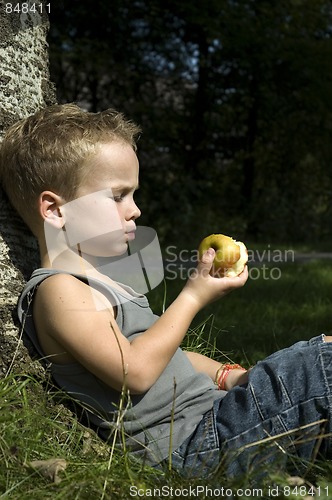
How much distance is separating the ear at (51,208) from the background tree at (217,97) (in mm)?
8718

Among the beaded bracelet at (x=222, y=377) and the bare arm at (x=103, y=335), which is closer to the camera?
the bare arm at (x=103, y=335)

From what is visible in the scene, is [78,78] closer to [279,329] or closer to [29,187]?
[279,329]

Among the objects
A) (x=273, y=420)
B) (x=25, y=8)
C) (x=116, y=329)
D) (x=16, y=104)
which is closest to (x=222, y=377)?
(x=273, y=420)

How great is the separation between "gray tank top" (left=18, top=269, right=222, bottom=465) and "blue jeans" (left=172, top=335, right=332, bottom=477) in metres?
0.06

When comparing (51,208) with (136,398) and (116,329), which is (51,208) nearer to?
(116,329)

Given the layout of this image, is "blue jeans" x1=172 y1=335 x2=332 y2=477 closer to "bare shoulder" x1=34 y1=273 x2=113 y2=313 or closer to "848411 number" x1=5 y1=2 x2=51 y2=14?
"bare shoulder" x1=34 y1=273 x2=113 y2=313

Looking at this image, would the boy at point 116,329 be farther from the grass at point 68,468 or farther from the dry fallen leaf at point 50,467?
the dry fallen leaf at point 50,467

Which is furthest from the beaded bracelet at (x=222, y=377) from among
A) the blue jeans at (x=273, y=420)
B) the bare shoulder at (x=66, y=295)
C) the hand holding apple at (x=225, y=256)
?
the bare shoulder at (x=66, y=295)

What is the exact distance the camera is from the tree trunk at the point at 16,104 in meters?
2.40

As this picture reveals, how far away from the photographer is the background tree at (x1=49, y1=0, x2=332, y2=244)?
1161 centimetres

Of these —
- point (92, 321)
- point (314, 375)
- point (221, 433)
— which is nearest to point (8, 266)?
point (92, 321)

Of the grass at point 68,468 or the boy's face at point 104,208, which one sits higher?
the boy's face at point 104,208

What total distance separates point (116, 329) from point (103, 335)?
6 centimetres

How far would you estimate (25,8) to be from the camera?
8.64 feet
